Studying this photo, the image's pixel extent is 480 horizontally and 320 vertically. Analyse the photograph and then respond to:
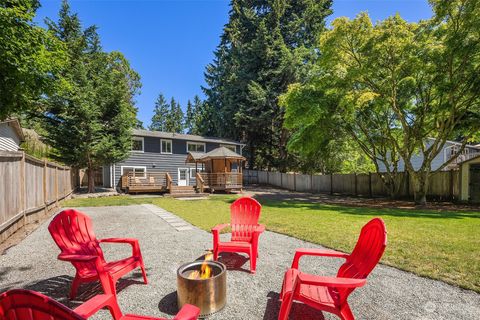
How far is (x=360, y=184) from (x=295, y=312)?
17524 millimetres

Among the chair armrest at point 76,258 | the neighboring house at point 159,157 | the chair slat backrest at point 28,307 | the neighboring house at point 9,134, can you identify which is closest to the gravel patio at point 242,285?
the chair armrest at point 76,258

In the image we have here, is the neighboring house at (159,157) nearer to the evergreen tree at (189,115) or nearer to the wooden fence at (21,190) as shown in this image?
the wooden fence at (21,190)

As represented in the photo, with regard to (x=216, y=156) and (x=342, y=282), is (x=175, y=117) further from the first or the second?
(x=342, y=282)

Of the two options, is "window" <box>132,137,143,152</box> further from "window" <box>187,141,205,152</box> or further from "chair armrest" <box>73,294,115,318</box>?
"chair armrest" <box>73,294,115,318</box>

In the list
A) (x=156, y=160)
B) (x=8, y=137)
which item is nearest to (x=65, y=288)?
(x=8, y=137)

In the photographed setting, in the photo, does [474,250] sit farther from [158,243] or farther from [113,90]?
[113,90]

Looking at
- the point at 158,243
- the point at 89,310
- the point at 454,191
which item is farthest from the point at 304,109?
the point at 89,310

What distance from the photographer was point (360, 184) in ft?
60.2

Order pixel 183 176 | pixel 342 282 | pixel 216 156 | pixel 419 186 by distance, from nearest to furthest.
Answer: pixel 342 282
pixel 419 186
pixel 216 156
pixel 183 176

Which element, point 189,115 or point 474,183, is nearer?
point 474,183

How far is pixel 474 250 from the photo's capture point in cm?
471

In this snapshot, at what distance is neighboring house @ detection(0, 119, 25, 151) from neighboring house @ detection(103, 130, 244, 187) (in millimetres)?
5981

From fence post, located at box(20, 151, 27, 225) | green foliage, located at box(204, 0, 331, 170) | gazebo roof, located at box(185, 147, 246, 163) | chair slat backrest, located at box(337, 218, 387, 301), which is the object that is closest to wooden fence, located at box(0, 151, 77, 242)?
fence post, located at box(20, 151, 27, 225)

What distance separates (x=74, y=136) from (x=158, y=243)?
1368 centimetres
